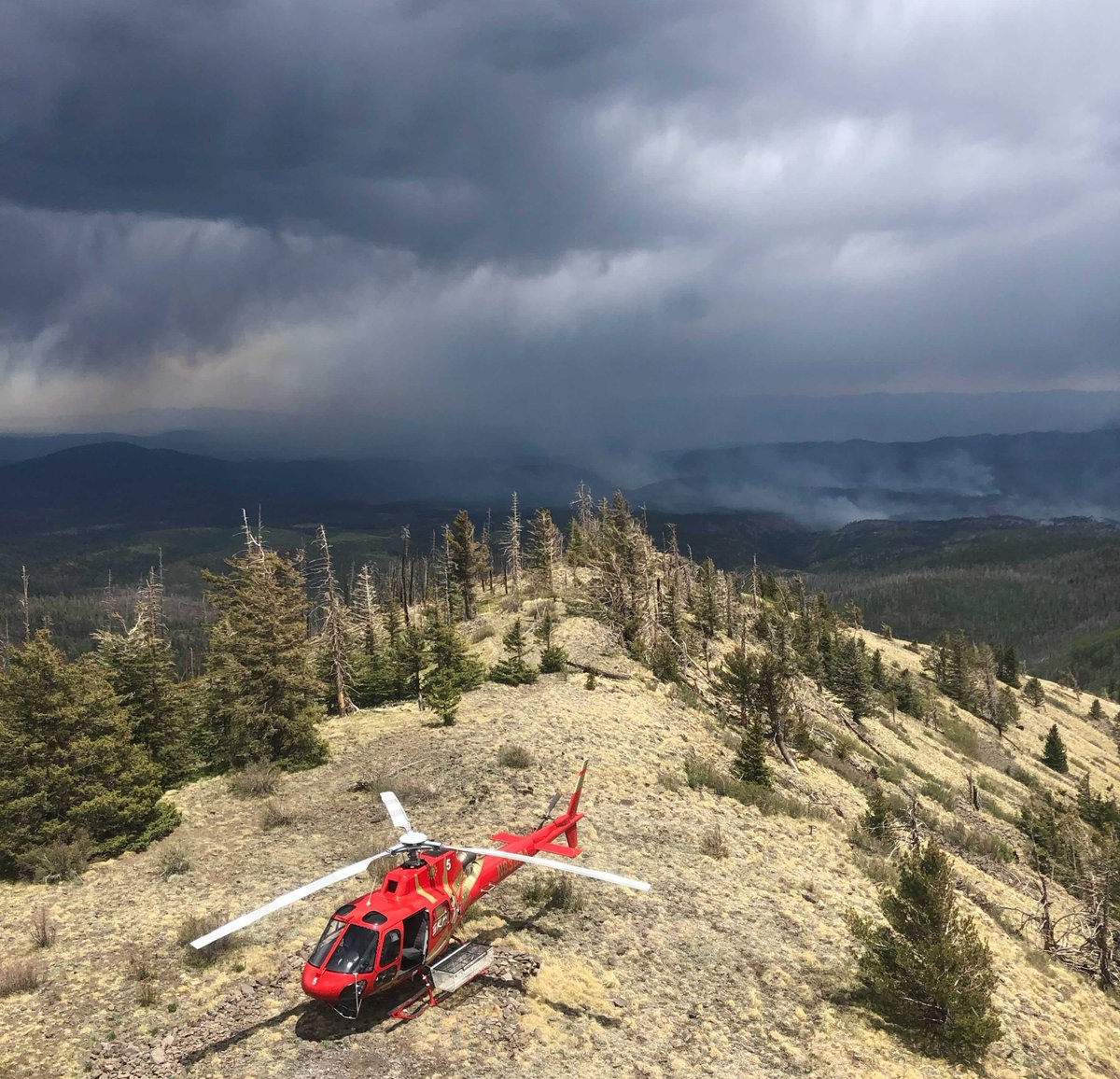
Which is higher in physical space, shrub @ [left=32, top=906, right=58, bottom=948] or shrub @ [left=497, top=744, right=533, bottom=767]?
shrub @ [left=32, top=906, right=58, bottom=948]

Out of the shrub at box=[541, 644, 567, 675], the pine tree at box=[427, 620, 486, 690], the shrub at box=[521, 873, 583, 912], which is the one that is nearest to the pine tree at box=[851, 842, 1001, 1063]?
the shrub at box=[521, 873, 583, 912]

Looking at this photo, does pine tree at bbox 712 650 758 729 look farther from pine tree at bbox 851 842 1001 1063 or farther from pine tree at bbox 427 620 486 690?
pine tree at bbox 851 842 1001 1063

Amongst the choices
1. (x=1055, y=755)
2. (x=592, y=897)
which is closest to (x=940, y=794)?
(x=592, y=897)

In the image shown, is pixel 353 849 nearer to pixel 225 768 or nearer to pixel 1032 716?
pixel 225 768

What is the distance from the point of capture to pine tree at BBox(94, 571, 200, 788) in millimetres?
24219

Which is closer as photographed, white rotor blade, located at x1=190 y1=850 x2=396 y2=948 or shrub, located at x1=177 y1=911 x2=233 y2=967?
white rotor blade, located at x1=190 y1=850 x2=396 y2=948

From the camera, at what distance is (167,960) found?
1299 centimetres

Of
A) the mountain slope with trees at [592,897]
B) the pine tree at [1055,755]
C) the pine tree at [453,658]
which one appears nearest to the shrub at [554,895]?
the mountain slope with trees at [592,897]

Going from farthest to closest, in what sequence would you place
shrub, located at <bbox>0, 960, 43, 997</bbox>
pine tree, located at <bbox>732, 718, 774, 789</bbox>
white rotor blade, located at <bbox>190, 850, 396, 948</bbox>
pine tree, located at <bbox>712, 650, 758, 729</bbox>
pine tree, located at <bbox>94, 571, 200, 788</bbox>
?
pine tree, located at <bbox>712, 650, 758, 729</bbox>
pine tree, located at <bbox>732, 718, 774, 789</bbox>
pine tree, located at <bbox>94, 571, 200, 788</bbox>
shrub, located at <bbox>0, 960, 43, 997</bbox>
white rotor blade, located at <bbox>190, 850, 396, 948</bbox>

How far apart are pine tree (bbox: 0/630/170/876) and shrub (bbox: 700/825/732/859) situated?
663 inches

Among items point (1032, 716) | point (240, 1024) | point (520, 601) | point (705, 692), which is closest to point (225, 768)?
point (240, 1024)

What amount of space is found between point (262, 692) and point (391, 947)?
18225 mm

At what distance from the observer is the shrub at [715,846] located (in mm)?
19953

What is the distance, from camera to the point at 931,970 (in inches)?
523
